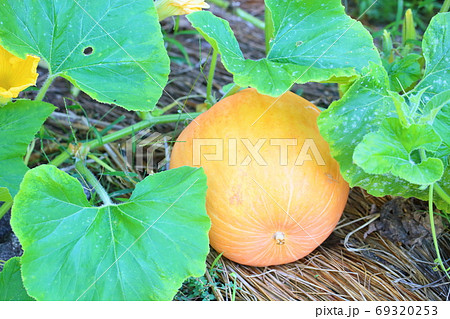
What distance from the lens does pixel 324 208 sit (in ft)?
4.03

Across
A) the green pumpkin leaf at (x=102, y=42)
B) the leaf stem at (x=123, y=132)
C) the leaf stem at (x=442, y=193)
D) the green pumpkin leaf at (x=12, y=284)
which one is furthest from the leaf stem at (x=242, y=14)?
the green pumpkin leaf at (x=12, y=284)

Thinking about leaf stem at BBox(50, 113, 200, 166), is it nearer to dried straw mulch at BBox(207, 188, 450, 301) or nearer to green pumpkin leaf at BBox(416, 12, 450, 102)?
dried straw mulch at BBox(207, 188, 450, 301)

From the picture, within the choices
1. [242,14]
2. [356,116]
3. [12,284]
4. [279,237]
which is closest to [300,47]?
[356,116]

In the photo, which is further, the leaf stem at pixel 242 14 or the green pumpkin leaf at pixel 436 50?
the leaf stem at pixel 242 14

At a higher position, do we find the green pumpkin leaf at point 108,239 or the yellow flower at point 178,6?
the yellow flower at point 178,6

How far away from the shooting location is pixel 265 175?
3.88ft

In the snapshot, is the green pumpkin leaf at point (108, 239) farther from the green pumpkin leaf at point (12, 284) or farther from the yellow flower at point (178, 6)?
the yellow flower at point (178, 6)

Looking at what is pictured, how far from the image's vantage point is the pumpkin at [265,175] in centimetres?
119

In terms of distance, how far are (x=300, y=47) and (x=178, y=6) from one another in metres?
0.34

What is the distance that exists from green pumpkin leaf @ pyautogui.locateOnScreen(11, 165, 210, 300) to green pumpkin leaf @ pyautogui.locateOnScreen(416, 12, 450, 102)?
62 centimetres

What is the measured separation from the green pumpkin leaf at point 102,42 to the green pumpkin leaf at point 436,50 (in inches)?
25.7

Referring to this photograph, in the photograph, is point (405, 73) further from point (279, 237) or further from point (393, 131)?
point (279, 237)

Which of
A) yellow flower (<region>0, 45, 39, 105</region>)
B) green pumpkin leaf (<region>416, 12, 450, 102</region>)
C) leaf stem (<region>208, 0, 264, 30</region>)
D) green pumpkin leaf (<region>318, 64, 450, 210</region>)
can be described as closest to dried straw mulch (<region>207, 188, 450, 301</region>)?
green pumpkin leaf (<region>318, 64, 450, 210</region>)
